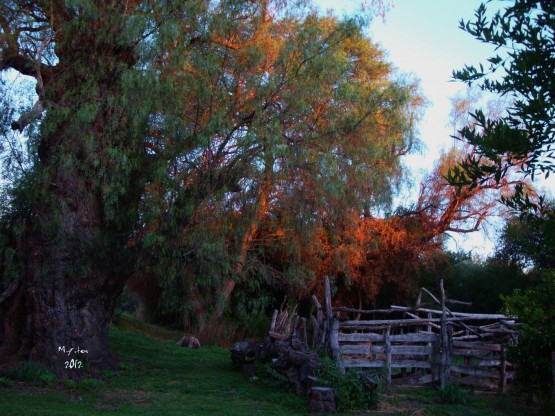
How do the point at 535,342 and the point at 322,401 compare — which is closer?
the point at 322,401

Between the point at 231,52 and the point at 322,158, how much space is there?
3.05 m

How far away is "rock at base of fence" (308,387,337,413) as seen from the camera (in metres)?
9.91

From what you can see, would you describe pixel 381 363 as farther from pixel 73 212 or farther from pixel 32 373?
pixel 73 212

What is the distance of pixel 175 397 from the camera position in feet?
36.5

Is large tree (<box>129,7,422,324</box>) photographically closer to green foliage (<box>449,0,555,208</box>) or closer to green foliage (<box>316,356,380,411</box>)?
green foliage (<box>316,356,380,411</box>)

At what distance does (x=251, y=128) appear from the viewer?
11.9 m

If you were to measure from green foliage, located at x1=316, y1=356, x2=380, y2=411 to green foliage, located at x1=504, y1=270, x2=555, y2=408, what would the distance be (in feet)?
8.86

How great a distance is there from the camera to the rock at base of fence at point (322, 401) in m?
9.91

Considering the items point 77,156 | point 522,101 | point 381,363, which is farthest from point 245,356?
point 522,101

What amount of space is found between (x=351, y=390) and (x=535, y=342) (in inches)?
130

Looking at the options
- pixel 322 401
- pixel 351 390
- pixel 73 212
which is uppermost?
pixel 73 212

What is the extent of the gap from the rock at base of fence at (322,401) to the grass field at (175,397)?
0.31 meters

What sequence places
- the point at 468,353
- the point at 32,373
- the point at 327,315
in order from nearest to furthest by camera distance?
the point at 32,373 → the point at 327,315 → the point at 468,353

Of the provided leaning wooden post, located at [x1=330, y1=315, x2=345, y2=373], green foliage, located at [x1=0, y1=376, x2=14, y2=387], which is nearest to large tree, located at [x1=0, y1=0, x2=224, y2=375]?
green foliage, located at [x1=0, y1=376, x2=14, y2=387]
